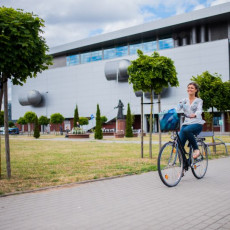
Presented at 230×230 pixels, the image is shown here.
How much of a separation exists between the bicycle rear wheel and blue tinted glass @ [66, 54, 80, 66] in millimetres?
59618

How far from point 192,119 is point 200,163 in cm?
116

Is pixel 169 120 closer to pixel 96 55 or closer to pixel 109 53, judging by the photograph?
pixel 109 53

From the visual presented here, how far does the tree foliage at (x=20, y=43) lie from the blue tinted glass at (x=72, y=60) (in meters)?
58.8

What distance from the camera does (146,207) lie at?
4418mm

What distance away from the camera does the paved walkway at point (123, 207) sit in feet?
12.0

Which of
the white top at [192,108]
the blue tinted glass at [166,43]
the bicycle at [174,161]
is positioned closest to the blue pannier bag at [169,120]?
the bicycle at [174,161]

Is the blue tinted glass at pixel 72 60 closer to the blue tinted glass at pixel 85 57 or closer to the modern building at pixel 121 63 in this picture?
the modern building at pixel 121 63

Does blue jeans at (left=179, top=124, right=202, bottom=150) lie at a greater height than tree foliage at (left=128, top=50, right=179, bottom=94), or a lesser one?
lesser

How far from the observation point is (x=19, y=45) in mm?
6434

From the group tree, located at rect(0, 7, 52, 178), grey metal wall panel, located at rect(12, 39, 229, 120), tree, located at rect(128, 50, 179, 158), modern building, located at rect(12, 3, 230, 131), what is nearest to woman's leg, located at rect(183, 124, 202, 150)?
tree, located at rect(0, 7, 52, 178)

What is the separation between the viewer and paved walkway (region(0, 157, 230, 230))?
366 centimetres

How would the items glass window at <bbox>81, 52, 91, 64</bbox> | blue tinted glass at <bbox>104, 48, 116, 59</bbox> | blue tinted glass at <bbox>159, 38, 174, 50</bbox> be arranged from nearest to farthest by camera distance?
blue tinted glass at <bbox>159, 38, 174, 50</bbox>
blue tinted glass at <bbox>104, 48, 116, 59</bbox>
glass window at <bbox>81, 52, 91, 64</bbox>

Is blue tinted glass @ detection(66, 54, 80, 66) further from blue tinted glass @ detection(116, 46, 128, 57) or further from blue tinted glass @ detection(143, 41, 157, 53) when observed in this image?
blue tinted glass @ detection(143, 41, 157, 53)

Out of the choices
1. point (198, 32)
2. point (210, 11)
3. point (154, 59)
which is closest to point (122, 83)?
point (198, 32)
